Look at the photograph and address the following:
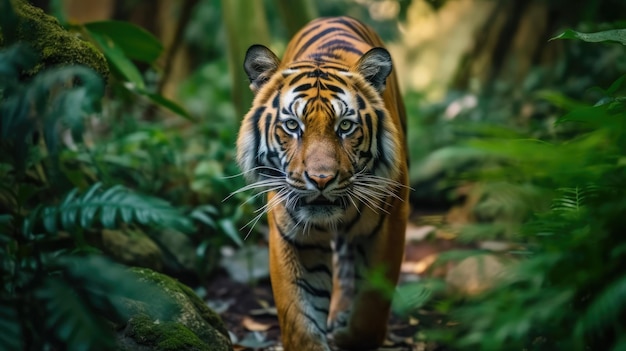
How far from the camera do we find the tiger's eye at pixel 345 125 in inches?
134

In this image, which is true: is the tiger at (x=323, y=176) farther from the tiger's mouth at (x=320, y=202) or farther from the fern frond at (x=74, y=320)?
the fern frond at (x=74, y=320)

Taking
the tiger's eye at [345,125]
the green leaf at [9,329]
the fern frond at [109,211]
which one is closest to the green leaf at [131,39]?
the tiger's eye at [345,125]

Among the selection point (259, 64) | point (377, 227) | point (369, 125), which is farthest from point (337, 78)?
point (377, 227)

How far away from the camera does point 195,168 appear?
6.03m

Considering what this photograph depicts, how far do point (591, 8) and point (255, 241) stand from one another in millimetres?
4710

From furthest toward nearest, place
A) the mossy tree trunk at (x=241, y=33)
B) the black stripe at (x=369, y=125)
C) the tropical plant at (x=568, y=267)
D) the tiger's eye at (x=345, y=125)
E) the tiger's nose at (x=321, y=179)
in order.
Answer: the mossy tree trunk at (x=241, y=33), the black stripe at (x=369, y=125), the tiger's eye at (x=345, y=125), the tiger's nose at (x=321, y=179), the tropical plant at (x=568, y=267)

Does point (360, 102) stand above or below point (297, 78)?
below

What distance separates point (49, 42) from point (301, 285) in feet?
5.68

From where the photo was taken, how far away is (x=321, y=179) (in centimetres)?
315

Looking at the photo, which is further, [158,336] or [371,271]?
[371,271]

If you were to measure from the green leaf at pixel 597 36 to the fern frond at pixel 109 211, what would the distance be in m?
1.57

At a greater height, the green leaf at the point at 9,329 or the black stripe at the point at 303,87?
the black stripe at the point at 303,87

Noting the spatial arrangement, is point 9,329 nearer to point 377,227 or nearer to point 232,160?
point 377,227

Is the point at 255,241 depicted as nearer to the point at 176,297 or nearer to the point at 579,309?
the point at 176,297
